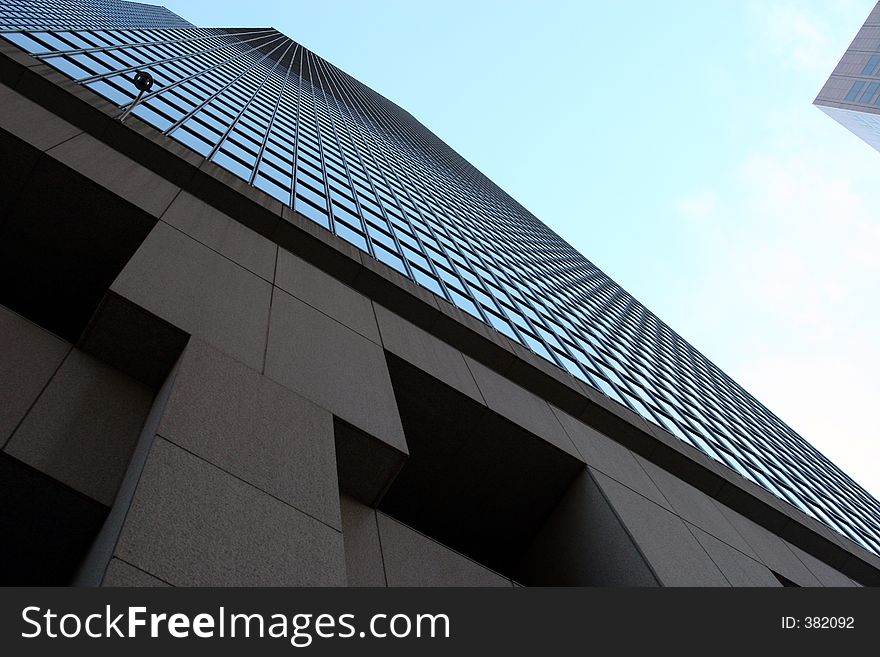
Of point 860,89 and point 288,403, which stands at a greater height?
point 860,89

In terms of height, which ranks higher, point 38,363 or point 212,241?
Result: point 212,241

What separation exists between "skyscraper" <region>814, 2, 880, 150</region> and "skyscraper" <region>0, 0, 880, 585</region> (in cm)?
7309

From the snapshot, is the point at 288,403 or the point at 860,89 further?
the point at 860,89

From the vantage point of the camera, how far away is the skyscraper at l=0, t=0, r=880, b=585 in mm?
6512

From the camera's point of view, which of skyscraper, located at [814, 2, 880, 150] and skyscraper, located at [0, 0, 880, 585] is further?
skyscraper, located at [814, 2, 880, 150]

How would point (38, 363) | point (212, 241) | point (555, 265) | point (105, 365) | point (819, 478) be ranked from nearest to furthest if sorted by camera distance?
point (38, 363) → point (105, 365) → point (212, 241) → point (819, 478) → point (555, 265)

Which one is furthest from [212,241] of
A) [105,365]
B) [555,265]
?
[555,265]

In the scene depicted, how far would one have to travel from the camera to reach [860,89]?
8288cm

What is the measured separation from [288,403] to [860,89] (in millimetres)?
93238

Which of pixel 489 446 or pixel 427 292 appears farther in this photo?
pixel 427 292

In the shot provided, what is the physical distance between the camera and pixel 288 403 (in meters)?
8.06

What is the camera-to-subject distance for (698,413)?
81.1 ft
